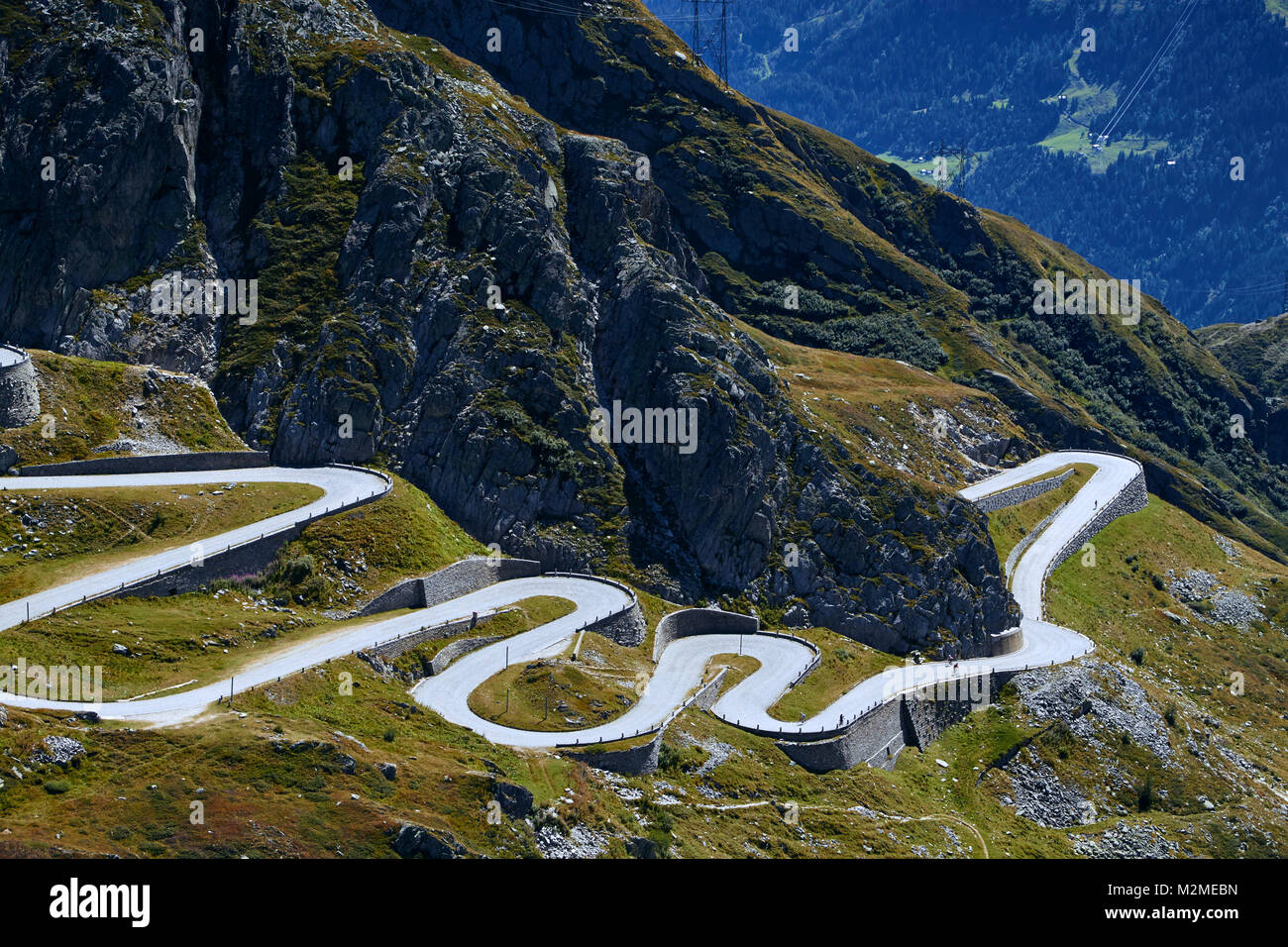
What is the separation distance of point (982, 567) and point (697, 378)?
108 ft

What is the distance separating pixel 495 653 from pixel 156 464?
3069 cm

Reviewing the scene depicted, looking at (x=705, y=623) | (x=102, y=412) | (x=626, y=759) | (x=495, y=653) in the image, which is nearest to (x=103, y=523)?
(x=102, y=412)

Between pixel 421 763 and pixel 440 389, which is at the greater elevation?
pixel 440 389

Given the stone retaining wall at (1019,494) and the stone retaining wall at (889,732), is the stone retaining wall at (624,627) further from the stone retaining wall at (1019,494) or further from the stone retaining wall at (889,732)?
the stone retaining wall at (1019,494)

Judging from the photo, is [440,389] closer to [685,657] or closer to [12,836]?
[685,657]

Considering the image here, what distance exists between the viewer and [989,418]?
525 feet

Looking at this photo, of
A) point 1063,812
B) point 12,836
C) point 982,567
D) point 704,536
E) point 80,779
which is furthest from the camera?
point 982,567

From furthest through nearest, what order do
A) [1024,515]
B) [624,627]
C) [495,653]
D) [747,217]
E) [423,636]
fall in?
[747,217]
[1024,515]
[624,627]
[495,653]
[423,636]

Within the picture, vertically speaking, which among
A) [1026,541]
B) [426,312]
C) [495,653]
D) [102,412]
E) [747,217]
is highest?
[747,217]

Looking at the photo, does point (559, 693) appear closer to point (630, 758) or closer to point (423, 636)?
point (630, 758)

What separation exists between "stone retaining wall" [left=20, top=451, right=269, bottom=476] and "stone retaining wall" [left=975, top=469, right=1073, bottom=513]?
8095 cm

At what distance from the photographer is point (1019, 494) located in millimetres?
145875

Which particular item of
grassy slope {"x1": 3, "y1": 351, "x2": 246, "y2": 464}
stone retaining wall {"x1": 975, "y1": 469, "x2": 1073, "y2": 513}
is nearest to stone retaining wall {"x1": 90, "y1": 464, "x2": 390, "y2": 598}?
grassy slope {"x1": 3, "y1": 351, "x2": 246, "y2": 464}

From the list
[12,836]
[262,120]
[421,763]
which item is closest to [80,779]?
[12,836]
